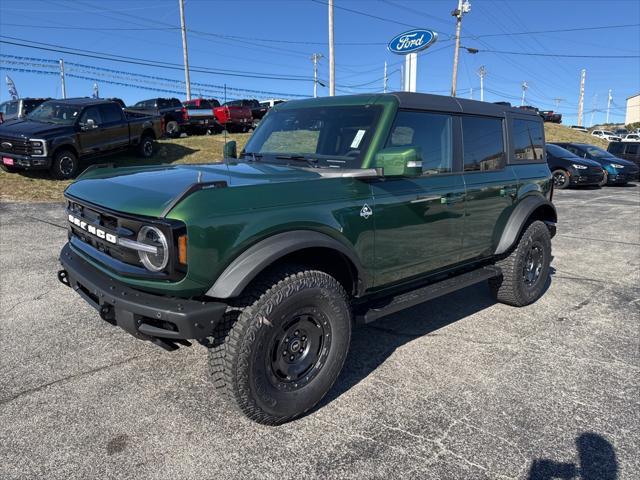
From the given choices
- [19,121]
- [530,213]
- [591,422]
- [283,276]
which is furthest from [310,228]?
[19,121]

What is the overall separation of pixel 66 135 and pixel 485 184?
1068 cm

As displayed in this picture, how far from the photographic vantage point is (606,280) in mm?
5996

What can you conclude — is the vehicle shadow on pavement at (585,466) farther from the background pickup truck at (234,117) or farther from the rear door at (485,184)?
the background pickup truck at (234,117)

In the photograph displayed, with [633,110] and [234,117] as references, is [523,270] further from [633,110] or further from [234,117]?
[633,110]

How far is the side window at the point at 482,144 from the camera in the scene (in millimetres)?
4109

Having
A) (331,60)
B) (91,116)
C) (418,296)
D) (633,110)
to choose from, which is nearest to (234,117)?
(331,60)

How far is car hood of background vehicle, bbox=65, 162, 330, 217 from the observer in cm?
258

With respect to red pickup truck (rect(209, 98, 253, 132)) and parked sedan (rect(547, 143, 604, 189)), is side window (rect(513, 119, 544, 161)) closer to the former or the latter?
parked sedan (rect(547, 143, 604, 189))

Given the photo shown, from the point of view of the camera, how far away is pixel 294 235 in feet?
9.02

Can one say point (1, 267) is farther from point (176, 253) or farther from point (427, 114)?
point (427, 114)

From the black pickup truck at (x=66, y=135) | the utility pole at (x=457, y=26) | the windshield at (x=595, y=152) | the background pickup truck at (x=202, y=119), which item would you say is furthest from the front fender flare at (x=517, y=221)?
the utility pole at (x=457, y=26)

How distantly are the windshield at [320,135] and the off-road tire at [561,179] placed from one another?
15314 millimetres

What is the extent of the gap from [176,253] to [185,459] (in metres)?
1.10

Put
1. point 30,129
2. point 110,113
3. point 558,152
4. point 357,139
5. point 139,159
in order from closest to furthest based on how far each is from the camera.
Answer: point 357,139 → point 30,129 → point 110,113 → point 139,159 → point 558,152
